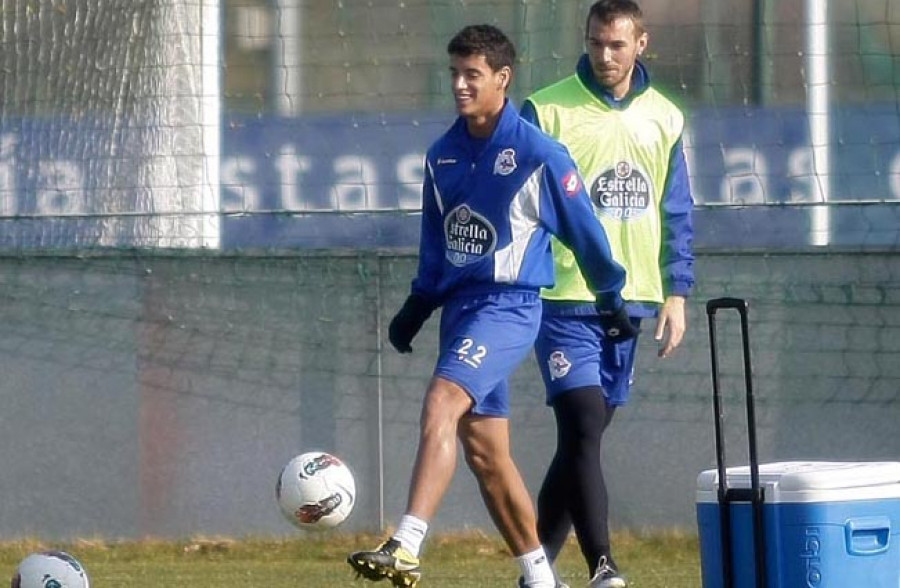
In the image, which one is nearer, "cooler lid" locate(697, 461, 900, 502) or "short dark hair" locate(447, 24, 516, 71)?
"cooler lid" locate(697, 461, 900, 502)

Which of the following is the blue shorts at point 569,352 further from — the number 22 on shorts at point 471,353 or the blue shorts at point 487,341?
the number 22 on shorts at point 471,353

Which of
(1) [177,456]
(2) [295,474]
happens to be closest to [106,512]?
(1) [177,456]

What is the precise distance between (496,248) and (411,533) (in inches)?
40.4

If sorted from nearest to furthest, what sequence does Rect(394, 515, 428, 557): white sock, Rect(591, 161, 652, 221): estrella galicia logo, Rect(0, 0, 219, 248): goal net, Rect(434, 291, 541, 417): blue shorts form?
Rect(394, 515, 428, 557): white sock
Rect(434, 291, 541, 417): blue shorts
Rect(591, 161, 652, 221): estrella galicia logo
Rect(0, 0, 219, 248): goal net

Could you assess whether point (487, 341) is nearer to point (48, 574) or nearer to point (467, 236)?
point (467, 236)

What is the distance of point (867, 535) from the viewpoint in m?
6.02

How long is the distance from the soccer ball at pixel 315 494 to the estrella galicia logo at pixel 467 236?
3.59 feet

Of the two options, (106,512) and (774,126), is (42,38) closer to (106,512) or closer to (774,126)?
(106,512)

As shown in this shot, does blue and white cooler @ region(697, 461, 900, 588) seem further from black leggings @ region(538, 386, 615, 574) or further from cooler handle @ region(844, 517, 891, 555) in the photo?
black leggings @ region(538, 386, 615, 574)

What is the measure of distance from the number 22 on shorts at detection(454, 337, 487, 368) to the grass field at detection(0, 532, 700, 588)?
1.92m

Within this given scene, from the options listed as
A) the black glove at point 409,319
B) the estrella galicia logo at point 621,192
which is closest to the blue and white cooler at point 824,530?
the black glove at point 409,319

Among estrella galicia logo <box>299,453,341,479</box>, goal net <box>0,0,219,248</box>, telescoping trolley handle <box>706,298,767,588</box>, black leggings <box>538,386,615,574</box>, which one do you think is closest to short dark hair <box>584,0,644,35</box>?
black leggings <box>538,386,615,574</box>

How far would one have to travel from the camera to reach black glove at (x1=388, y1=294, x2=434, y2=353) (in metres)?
6.96

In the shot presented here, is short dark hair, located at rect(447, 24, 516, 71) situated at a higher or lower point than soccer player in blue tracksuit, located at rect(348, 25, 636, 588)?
higher
